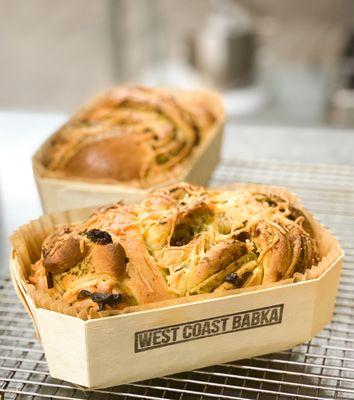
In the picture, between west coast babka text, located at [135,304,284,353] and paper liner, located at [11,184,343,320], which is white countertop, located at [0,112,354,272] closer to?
paper liner, located at [11,184,343,320]

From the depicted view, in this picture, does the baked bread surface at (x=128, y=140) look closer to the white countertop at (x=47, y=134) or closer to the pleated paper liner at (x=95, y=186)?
the pleated paper liner at (x=95, y=186)

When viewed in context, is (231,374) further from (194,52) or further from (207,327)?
(194,52)

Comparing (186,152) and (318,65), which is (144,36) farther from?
(186,152)

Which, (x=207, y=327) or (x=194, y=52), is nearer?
(x=207, y=327)

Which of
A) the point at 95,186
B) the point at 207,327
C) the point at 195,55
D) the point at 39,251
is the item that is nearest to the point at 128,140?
the point at 95,186

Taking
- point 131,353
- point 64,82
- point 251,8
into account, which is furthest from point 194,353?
point 64,82

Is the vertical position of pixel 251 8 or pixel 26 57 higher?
pixel 251 8
